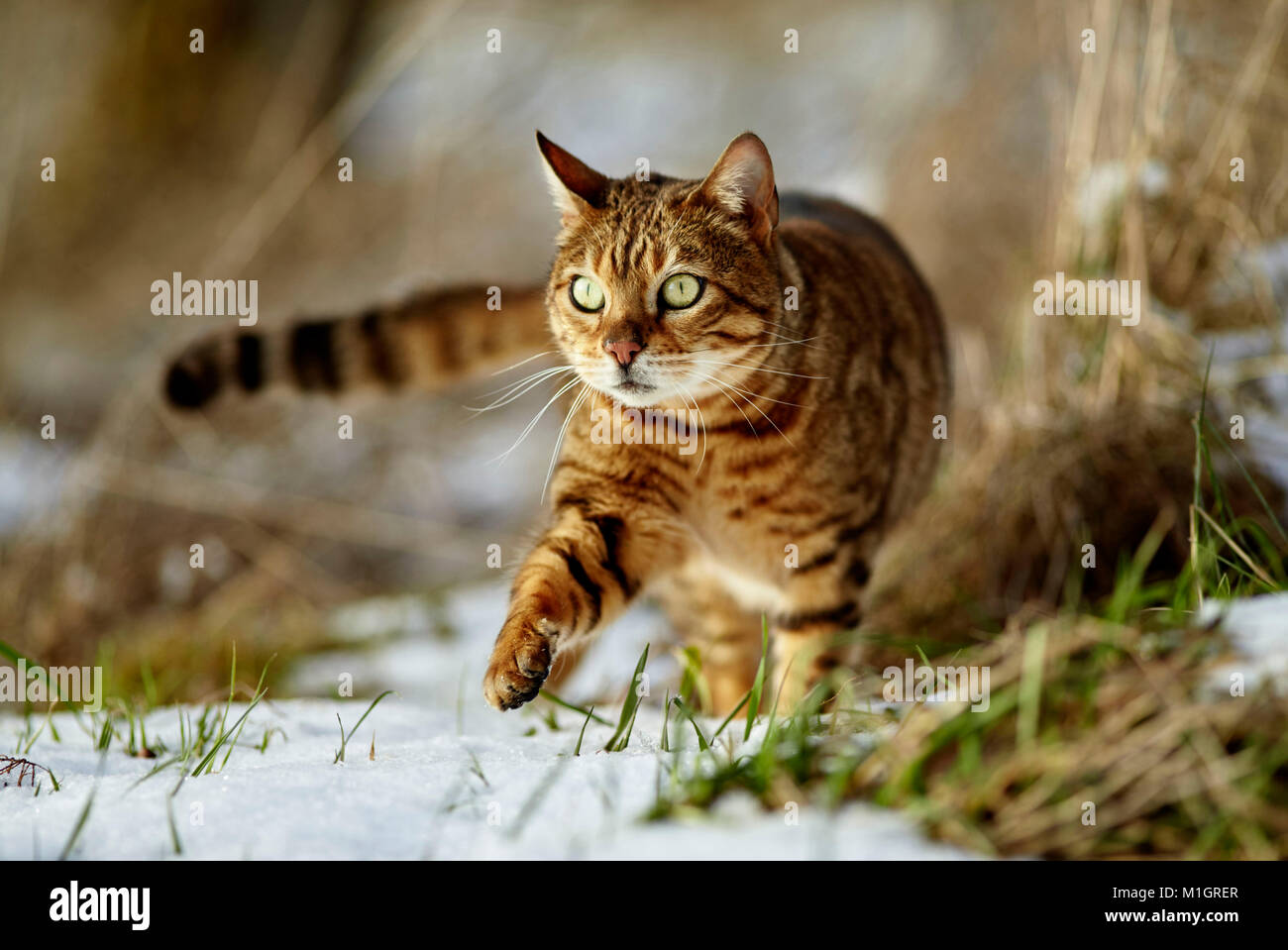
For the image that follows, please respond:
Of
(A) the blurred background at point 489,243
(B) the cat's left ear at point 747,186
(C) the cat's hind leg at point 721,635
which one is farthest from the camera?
(A) the blurred background at point 489,243

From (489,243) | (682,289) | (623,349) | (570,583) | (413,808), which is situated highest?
(489,243)

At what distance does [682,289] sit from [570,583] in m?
0.68

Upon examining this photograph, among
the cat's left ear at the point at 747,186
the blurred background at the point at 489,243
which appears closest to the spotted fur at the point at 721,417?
the cat's left ear at the point at 747,186

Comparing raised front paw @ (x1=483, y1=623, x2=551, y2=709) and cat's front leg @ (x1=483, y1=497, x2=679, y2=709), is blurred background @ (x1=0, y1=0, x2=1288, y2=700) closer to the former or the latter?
cat's front leg @ (x1=483, y1=497, x2=679, y2=709)

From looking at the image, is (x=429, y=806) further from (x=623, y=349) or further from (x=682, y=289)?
(x=682, y=289)

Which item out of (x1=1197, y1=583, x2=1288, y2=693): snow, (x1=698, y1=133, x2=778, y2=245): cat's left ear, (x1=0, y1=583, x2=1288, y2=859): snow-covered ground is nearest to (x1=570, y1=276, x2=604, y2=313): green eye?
(x1=698, y1=133, x2=778, y2=245): cat's left ear

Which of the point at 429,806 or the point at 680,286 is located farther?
the point at 680,286

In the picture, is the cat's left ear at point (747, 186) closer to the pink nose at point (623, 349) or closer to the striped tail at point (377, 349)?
the pink nose at point (623, 349)

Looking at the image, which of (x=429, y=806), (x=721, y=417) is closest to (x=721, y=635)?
(x=721, y=417)

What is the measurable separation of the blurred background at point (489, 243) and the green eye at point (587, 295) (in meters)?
0.60

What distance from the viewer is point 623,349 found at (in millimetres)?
2184

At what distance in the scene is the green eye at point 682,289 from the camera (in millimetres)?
2316

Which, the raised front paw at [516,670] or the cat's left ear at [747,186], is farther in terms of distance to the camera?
the cat's left ear at [747,186]
